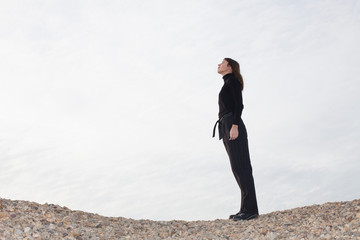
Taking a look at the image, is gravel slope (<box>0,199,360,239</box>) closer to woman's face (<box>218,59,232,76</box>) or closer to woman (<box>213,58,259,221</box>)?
woman (<box>213,58,259,221</box>)

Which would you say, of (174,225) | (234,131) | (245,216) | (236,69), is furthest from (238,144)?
(174,225)

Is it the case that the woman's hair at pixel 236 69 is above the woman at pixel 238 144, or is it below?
above

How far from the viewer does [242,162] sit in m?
8.23

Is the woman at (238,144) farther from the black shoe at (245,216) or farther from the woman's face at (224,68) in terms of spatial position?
the woman's face at (224,68)

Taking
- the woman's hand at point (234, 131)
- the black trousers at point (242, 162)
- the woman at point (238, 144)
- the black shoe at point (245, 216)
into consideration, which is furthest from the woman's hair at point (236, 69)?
the black shoe at point (245, 216)

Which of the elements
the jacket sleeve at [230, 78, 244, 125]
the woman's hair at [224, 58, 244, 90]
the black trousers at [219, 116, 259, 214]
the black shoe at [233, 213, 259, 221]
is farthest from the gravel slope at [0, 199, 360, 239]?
the woman's hair at [224, 58, 244, 90]

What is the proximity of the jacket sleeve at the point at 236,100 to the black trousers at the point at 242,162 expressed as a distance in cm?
16

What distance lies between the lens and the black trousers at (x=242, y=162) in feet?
26.9

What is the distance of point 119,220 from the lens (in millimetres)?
8750

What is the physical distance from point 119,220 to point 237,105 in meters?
3.10

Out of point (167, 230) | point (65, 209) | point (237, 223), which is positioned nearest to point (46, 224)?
point (65, 209)

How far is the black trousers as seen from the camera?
8.21m

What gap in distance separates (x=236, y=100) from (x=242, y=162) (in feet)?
3.62

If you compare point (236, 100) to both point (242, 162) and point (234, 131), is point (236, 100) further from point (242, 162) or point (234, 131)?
point (242, 162)
